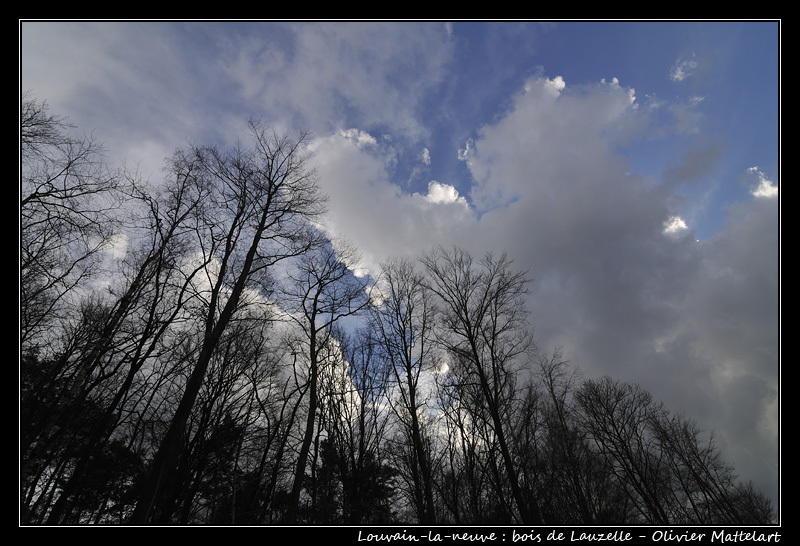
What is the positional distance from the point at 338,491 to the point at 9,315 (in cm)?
1278

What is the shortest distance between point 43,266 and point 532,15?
11081 millimetres

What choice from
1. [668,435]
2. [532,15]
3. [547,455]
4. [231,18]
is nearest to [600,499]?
[547,455]

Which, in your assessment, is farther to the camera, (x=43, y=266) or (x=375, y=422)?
(x=375, y=422)

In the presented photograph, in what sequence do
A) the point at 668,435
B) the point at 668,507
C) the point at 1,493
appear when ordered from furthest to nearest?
the point at 668,435
the point at 668,507
the point at 1,493

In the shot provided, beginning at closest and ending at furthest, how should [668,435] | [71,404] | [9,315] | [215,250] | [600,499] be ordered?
[9,315], [71,404], [215,250], [600,499], [668,435]

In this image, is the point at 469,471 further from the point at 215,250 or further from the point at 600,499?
the point at 215,250

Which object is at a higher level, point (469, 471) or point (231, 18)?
point (231, 18)

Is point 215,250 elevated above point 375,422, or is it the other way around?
point 215,250

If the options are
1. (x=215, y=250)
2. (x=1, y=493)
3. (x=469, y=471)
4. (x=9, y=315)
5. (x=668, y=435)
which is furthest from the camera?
(x=668, y=435)

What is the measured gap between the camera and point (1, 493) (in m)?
4.13

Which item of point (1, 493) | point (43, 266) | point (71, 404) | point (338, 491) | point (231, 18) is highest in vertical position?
point (231, 18)

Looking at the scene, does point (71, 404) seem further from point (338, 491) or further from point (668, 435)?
point (668, 435)

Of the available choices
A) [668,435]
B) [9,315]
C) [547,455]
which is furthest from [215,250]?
[668,435]

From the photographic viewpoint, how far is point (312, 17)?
4844mm
